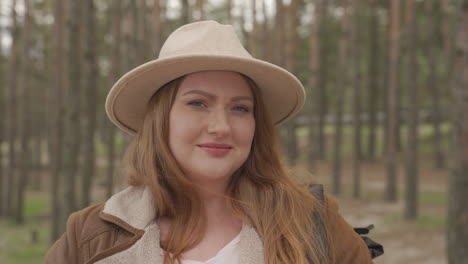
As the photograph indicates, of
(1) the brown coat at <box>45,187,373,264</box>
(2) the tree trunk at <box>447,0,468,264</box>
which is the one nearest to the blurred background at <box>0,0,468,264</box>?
(2) the tree trunk at <box>447,0,468,264</box>

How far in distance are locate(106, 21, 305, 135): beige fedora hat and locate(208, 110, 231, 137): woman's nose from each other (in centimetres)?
19

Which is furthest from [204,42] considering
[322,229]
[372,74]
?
[372,74]

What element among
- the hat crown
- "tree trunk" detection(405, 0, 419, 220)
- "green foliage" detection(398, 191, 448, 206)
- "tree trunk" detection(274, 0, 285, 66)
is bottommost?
"green foliage" detection(398, 191, 448, 206)

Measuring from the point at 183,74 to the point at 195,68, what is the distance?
0.07 metres

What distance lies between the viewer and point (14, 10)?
14047mm

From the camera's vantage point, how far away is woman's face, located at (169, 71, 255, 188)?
6.56ft

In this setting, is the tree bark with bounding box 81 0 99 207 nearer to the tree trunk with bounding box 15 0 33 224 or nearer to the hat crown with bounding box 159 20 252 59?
the tree trunk with bounding box 15 0 33 224

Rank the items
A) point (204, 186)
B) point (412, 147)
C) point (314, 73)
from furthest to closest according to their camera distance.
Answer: point (314, 73)
point (412, 147)
point (204, 186)

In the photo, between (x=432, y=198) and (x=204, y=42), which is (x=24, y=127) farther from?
(x=204, y=42)

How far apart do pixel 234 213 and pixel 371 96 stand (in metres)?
20.9

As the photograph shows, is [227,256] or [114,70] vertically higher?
[114,70]

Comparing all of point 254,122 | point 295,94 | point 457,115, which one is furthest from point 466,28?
point 254,122

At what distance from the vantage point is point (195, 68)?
6.69 feet

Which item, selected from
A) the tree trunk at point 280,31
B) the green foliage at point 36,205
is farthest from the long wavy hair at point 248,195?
the green foliage at point 36,205
